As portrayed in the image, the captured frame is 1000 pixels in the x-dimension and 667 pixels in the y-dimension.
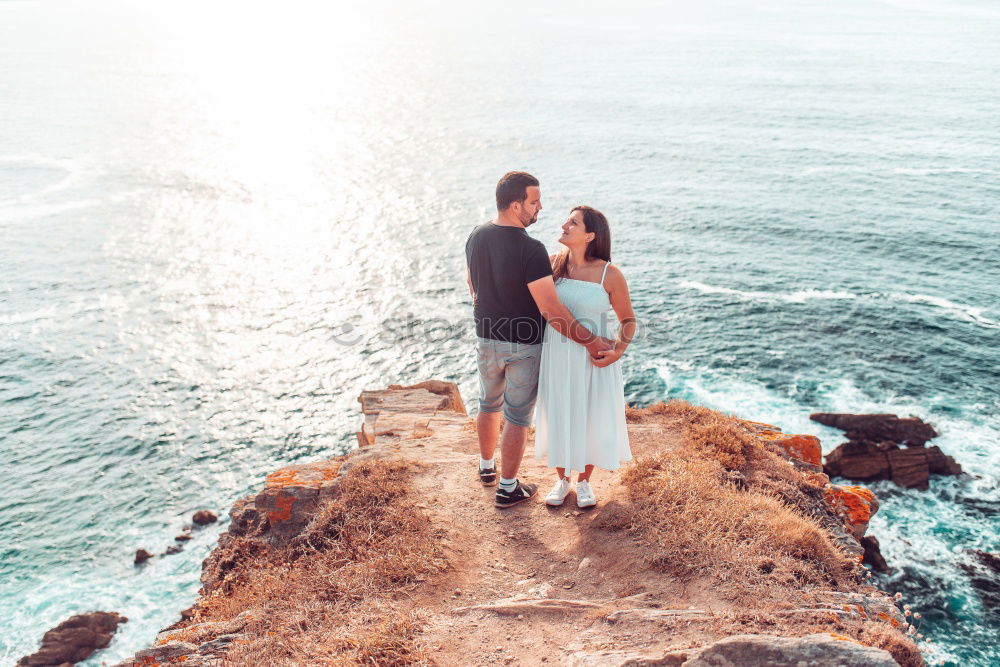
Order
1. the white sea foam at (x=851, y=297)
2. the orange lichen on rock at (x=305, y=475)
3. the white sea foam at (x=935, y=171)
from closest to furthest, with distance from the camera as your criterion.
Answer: the orange lichen on rock at (x=305, y=475) → the white sea foam at (x=851, y=297) → the white sea foam at (x=935, y=171)

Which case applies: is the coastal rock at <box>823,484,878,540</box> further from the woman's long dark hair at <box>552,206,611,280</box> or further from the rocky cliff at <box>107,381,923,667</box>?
the woman's long dark hair at <box>552,206,611,280</box>

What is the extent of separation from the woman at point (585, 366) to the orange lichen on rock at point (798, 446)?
21.9 ft

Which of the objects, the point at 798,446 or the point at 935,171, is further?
the point at 935,171

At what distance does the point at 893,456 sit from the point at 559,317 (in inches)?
889

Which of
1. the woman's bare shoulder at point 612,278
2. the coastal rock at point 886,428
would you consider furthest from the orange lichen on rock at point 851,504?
the coastal rock at point 886,428

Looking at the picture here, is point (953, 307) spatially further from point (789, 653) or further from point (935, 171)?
point (789, 653)

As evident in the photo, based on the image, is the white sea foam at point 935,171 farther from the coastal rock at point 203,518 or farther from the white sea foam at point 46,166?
the white sea foam at point 46,166

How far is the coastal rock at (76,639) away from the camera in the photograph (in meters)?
19.9

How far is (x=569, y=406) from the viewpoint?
8453 millimetres

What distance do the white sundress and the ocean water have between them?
51.4ft

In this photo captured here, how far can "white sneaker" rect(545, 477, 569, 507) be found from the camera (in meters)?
9.26

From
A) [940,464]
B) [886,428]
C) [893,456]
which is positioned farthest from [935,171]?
[893,456]

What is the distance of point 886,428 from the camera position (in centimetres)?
2648

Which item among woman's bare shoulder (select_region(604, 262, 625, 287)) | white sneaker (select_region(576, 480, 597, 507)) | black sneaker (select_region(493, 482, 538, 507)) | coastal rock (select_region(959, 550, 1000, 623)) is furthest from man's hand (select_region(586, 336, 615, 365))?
coastal rock (select_region(959, 550, 1000, 623))
